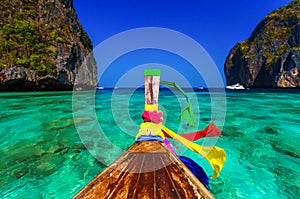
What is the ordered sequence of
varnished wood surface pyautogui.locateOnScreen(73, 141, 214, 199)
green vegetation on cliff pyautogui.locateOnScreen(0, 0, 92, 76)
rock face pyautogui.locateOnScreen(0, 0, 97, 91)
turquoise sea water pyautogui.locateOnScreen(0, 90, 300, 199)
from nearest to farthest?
varnished wood surface pyautogui.locateOnScreen(73, 141, 214, 199), turquoise sea water pyautogui.locateOnScreen(0, 90, 300, 199), rock face pyautogui.locateOnScreen(0, 0, 97, 91), green vegetation on cliff pyautogui.locateOnScreen(0, 0, 92, 76)

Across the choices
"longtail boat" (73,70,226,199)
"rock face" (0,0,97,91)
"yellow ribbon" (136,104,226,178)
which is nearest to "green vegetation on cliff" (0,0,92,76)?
"rock face" (0,0,97,91)

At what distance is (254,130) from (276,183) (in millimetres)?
4057

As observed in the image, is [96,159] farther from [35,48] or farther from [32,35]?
[32,35]

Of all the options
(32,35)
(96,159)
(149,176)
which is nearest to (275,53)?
(32,35)

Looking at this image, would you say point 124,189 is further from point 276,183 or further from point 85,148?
point 85,148

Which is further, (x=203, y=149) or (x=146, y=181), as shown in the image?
(x=203, y=149)

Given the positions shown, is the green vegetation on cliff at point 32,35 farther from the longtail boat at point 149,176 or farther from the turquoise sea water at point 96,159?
the longtail boat at point 149,176

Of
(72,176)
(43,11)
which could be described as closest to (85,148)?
(72,176)

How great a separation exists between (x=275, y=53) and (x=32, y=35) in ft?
259

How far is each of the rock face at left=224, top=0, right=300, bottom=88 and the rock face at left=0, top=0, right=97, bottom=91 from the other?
6450cm

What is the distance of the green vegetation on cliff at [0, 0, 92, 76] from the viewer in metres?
31.7

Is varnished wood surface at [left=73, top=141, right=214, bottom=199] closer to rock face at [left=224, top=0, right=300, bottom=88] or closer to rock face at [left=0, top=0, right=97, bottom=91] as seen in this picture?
rock face at [left=0, top=0, right=97, bottom=91]

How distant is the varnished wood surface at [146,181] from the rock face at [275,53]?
6994cm

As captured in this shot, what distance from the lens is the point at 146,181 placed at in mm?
1503
